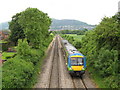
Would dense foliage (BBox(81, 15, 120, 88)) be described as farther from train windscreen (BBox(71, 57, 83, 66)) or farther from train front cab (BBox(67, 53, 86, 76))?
train windscreen (BBox(71, 57, 83, 66))

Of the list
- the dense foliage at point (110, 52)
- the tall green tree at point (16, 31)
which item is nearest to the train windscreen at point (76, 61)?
the dense foliage at point (110, 52)

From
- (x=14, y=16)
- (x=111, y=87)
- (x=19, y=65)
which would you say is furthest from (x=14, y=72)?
(x=14, y=16)

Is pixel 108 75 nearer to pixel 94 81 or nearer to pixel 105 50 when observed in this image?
pixel 94 81

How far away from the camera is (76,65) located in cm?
1884

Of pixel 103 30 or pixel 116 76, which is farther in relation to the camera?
pixel 103 30

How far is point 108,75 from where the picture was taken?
1733 cm

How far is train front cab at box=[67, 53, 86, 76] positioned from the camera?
734 inches

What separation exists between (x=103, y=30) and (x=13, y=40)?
3370 centimetres

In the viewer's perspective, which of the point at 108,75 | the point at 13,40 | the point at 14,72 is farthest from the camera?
the point at 13,40

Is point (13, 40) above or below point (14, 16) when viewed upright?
below

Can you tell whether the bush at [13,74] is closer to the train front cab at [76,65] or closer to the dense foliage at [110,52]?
the train front cab at [76,65]

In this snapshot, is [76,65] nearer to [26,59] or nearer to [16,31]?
[26,59]

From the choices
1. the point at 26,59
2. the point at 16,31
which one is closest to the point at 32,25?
the point at 26,59

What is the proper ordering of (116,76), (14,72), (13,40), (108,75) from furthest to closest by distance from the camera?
(13,40)
(108,75)
(116,76)
(14,72)
